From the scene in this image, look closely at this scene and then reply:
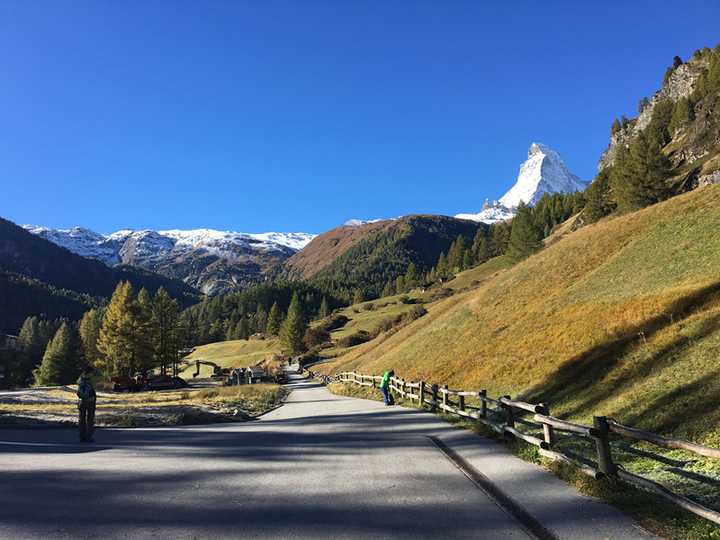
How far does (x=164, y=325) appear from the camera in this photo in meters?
77.0

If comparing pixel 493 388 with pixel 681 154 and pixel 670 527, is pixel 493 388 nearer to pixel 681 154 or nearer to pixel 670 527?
pixel 670 527

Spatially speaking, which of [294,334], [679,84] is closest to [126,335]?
[294,334]

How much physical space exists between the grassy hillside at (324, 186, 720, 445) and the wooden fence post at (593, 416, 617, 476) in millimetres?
3447

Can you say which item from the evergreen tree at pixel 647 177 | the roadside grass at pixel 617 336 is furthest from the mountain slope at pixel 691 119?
the roadside grass at pixel 617 336

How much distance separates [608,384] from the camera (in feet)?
55.5

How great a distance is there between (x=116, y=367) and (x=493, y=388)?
58.5m

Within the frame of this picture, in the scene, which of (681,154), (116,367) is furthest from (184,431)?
(681,154)

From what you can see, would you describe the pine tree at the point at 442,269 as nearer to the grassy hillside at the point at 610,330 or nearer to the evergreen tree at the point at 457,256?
the evergreen tree at the point at 457,256

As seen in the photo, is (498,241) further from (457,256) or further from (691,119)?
(691,119)

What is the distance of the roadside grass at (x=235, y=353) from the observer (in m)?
111

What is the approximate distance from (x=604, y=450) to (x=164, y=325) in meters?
77.8

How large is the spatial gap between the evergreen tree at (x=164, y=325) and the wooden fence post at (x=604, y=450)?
7402 cm

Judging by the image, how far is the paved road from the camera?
6121 mm

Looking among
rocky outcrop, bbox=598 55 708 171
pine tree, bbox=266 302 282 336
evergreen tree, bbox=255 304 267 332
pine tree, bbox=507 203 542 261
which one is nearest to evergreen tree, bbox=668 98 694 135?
rocky outcrop, bbox=598 55 708 171
